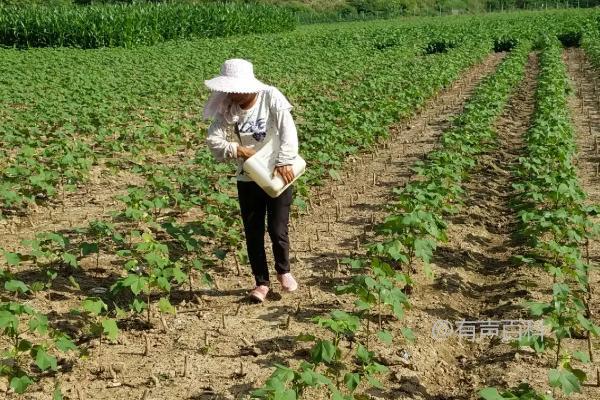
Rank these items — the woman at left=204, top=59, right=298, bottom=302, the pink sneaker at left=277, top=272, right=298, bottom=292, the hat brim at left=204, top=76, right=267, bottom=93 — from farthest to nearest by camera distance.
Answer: the pink sneaker at left=277, top=272, right=298, bottom=292 < the woman at left=204, top=59, right=298, bottom=302 < the hat brim at left=204, top=76, right=267, bottom=93

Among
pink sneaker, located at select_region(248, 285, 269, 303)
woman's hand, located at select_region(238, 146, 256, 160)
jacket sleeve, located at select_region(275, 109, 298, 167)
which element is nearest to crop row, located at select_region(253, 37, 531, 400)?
pink sneaker, located at select_region(248, 285, 269, 303)

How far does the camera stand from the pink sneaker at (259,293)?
4.88 metres

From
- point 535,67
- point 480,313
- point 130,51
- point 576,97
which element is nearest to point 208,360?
point 480,313

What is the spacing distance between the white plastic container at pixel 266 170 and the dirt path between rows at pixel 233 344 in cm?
86

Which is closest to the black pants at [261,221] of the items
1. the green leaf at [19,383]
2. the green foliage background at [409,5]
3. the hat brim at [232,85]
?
the hat brim at [232,85]

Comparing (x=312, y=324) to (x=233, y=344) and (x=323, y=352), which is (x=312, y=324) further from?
(x=323, y=352)

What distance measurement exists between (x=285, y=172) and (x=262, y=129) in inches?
12.8

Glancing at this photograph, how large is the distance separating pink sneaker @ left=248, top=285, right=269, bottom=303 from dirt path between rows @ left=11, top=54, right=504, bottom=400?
71 mm

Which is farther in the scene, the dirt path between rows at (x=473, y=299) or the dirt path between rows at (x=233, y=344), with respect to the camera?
the dirt path between rows at (x=473, y=299)

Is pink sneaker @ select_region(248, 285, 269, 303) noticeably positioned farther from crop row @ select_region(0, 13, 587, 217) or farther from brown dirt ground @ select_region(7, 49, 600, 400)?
crop row @ select_region(0, 13, 587, 217)

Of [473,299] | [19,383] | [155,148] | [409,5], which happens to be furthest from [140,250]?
[409,5]

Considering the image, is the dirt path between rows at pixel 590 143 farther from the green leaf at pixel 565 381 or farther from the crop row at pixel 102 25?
Answer: the crop row at pixel 102 25

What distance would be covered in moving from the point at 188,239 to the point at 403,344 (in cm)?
182

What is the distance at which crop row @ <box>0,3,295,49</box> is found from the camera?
27078mm
